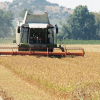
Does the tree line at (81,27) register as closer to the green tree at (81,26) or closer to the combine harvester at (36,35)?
the green tree at (81,26)

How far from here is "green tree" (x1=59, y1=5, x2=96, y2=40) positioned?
114062mm

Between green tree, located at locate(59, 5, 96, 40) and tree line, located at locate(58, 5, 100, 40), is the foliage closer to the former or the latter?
tree line, located at locate(58, 5, 100, 40)

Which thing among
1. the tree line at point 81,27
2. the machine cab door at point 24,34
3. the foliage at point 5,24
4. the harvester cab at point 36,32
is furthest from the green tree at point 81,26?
the machine cab door at point 24,34

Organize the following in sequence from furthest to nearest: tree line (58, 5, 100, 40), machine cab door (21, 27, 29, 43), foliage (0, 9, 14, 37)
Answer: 1. foliage (0, 9, 14, 37)
2. tree line (58, 5, 100, 40)
3. machine cab door (21, 27, 29, 43)

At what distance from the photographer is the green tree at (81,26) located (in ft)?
374

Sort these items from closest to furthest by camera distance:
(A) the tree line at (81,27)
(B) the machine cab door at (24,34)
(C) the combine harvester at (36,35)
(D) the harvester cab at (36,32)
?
(C) the combine harvester at (36,35) → (D) the harvester cab at (36,32) → (B) the machine cab door at (24,34) → (A) the tree line at (81,27)

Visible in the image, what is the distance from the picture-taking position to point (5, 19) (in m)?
129

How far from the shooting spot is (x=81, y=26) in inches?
4508

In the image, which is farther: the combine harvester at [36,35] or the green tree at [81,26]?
the green tree at [81,26]

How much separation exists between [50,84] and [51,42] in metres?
14.2

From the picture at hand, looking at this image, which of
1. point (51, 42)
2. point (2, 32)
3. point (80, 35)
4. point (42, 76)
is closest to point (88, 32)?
point (80, 35)

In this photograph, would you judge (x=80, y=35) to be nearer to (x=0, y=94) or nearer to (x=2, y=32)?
(x=2, y=32)

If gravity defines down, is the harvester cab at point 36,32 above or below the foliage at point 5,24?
below

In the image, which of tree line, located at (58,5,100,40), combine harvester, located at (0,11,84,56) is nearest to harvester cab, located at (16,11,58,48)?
combine harvester, located at (0,11,84,56)
